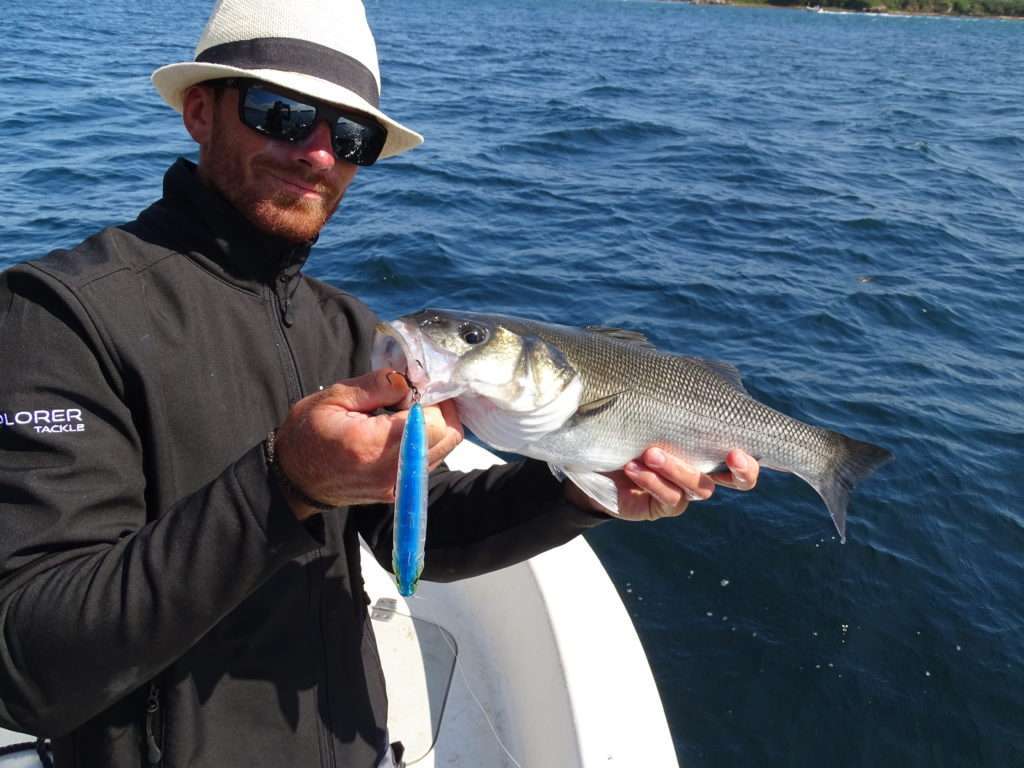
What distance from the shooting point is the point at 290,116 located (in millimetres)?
2408

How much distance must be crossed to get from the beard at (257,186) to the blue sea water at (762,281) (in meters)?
2.25

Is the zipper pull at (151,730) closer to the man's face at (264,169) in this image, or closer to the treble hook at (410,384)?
the treble hook at (410,384)

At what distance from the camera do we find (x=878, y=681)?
4855 millimetres

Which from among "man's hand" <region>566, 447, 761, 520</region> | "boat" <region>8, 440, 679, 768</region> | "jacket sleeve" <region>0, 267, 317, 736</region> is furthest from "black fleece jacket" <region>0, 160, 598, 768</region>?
"boat" <region>8, 440, 679, 768</region>

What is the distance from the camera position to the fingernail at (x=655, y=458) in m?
2.77

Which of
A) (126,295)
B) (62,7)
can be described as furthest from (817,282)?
(62,7)

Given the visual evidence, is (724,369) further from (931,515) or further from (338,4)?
(931,515)

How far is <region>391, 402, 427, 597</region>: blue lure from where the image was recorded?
5.13 feet

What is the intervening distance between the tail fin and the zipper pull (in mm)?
2650

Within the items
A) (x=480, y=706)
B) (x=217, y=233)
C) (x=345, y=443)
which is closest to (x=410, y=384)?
(x=345, y=443)

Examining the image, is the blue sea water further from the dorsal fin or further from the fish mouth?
the fish mouth

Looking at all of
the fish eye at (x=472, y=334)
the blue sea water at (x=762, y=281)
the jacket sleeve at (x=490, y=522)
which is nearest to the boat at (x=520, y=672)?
the blue sea water at (x=762, y=281)

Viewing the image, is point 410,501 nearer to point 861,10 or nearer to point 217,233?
point 217,233

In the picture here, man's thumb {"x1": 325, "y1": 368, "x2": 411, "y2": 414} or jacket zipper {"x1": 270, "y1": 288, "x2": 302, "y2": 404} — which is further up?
man's thumb {"x1": 325, "y1": 368, "x2": 411, "y2": 414}
